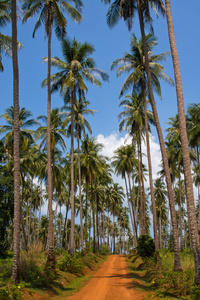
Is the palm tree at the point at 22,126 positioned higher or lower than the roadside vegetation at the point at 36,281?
higher

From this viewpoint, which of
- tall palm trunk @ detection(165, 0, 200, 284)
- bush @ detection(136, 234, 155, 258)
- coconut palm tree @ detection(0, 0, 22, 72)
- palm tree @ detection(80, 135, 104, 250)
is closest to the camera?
tall palm trunk @ detection(165, 0, 200, 284)

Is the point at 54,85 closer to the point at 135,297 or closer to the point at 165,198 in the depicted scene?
the point at 135,297

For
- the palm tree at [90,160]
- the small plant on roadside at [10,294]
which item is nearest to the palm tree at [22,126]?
the palm tree at [90,160]

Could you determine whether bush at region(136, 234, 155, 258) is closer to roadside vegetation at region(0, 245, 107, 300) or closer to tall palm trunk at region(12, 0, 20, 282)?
roadside vegetation at region(0, 245, 107, 300)

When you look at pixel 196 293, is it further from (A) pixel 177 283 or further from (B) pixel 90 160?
(B) pixel 90 160

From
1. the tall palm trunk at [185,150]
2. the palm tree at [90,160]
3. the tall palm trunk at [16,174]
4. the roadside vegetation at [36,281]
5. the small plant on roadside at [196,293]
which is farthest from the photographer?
the palm tree at [90,160]

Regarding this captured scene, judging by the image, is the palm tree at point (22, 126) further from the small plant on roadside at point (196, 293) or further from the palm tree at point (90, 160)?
the small plant on roadside at point (196, 293)

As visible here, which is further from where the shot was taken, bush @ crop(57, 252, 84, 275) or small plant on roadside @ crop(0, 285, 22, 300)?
bush @ crop(57, 252, 84, 275)

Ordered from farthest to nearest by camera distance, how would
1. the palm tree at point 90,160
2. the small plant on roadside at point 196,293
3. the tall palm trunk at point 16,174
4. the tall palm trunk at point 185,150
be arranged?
the palm tree at point 90,160 → the tall palm trunk at point 16,174 → the tall palm trunk at point 185,150 → the small plant on roadside at point 196,293

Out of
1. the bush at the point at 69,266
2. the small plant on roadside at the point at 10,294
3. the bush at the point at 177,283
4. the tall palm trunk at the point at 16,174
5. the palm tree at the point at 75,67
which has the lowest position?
the bush at the point at 69,266

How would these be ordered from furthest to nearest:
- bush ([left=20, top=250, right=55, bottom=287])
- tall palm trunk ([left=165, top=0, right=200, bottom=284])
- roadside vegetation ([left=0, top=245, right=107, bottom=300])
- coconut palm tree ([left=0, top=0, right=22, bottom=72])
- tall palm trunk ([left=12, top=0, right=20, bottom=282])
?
coconut palm tree ([left=0, top=0, right=22, bottom=72])
bush ([left=20, top=250, right=55, bottom=287])
tall palm trunk ([left=12, top=0, right=20, bottom=282])
tall palm trunk ([left=165, top=0, right=200, bottom=284])
roadside vegetation ([left=0, top=245, right=107, bottom=300])

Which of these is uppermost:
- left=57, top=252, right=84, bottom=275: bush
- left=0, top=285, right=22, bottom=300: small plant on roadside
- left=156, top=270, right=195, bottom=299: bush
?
left=0, top=285, right=22, bottom=300: small plant on roadside

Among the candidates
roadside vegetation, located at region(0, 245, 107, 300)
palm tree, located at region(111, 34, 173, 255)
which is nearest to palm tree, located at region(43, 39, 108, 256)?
palm tree, located at region(111, 34, 173, 255)

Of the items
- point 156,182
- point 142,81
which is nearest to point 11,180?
point 142,81
